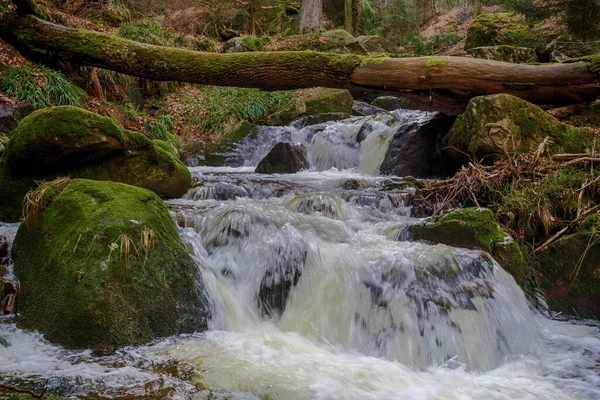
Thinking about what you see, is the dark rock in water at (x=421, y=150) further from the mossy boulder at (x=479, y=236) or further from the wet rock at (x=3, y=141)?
the wet rock at (x=3, y=141)

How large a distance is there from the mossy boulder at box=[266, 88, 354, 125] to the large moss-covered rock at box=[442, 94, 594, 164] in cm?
650

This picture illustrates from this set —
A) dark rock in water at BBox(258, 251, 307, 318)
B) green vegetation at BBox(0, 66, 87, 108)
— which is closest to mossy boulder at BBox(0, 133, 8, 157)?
green vegetation at BBox(0, 66, 87, 108)

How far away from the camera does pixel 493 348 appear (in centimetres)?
361

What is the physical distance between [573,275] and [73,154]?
565 centimetres

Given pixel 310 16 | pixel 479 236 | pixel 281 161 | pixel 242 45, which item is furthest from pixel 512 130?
pixel 310 16

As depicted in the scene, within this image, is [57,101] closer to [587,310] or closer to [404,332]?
[404,332]

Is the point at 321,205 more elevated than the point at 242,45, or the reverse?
the point at 242,45

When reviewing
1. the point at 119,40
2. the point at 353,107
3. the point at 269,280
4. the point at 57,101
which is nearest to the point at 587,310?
the point at 269,280

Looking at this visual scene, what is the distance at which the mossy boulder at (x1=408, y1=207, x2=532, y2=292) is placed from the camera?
4.54 meters

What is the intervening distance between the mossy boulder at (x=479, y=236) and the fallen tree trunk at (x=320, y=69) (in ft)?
11.1

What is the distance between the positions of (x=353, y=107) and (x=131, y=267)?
1148 cm

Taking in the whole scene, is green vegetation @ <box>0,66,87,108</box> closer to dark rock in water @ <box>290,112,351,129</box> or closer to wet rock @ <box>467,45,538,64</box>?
dark rock in water @ <box>290,112,351,129</box>

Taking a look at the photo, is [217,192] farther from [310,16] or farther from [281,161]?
[310,16]

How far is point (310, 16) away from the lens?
18750 millimetres
